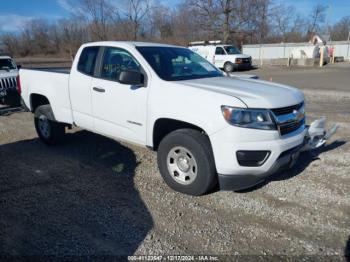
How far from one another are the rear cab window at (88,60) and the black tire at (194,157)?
1797 millimetres

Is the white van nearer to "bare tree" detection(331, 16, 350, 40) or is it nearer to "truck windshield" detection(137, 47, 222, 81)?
"truck windshield" detection(137, 47, 222, 81)

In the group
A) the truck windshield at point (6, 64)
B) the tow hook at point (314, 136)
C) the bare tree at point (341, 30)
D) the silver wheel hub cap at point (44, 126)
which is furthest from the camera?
the bare tree at point (341, 30)

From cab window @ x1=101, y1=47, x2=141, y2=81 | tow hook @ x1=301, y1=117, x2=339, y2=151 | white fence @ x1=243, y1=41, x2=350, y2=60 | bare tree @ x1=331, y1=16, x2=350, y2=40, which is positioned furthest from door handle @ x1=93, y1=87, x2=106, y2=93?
bare tree @ x1=331, y1=16, x2=350, y2=40

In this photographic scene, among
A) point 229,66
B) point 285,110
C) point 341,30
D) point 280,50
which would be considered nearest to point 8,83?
point 285,110

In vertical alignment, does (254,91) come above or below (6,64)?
below

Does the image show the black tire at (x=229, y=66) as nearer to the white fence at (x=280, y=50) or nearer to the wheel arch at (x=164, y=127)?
the white fence at (x=280, y=50)

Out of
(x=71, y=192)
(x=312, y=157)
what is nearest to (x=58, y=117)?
(x=71, y=192)

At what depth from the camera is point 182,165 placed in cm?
388

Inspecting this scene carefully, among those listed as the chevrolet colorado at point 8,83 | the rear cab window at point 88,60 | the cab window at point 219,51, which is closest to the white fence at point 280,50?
the cab window at point 219,51

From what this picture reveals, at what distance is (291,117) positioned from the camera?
3621mm

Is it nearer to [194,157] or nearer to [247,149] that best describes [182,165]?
[194,157]

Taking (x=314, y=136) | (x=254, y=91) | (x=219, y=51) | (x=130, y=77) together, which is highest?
(x=219, y=51)

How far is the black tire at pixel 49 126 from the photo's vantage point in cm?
564

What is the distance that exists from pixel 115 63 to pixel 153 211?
87.4 inches
